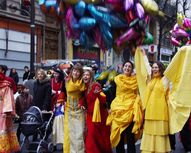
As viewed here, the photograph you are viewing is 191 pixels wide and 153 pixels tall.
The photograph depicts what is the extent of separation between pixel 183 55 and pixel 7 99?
10.6ft

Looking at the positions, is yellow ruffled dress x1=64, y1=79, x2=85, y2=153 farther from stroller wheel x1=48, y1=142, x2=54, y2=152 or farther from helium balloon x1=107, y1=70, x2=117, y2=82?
stroller wheel x1=48, y1=142, x2=54, y2=152

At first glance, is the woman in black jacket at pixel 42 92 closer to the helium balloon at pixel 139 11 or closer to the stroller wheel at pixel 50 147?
the stroller wheel at pixel 50 147

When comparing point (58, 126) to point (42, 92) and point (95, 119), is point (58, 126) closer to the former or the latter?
point (42, 92)

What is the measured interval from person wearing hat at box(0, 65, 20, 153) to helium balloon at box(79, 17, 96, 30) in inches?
75.4

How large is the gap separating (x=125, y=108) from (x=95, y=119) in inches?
19.9

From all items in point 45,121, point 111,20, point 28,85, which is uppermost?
point 111,20

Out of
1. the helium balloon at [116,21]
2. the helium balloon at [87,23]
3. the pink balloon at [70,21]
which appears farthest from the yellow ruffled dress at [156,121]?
the pink balloon at [70,21]

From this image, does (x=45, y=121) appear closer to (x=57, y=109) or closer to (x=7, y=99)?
(x=57, y=109)

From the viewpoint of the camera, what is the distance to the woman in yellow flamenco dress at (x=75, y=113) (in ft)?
25.0

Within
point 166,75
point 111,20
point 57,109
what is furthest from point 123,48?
point 57,109

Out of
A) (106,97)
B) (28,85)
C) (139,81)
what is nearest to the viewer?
(139,81)

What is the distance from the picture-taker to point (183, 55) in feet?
22.4

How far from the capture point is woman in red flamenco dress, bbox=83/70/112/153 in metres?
7.48

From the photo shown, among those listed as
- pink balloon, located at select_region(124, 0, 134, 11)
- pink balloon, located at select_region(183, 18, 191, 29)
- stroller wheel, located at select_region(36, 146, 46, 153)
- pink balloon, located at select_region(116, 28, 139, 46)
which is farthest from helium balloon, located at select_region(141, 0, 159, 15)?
pink balloon, located at select_region(183, 18, 191, 29)
